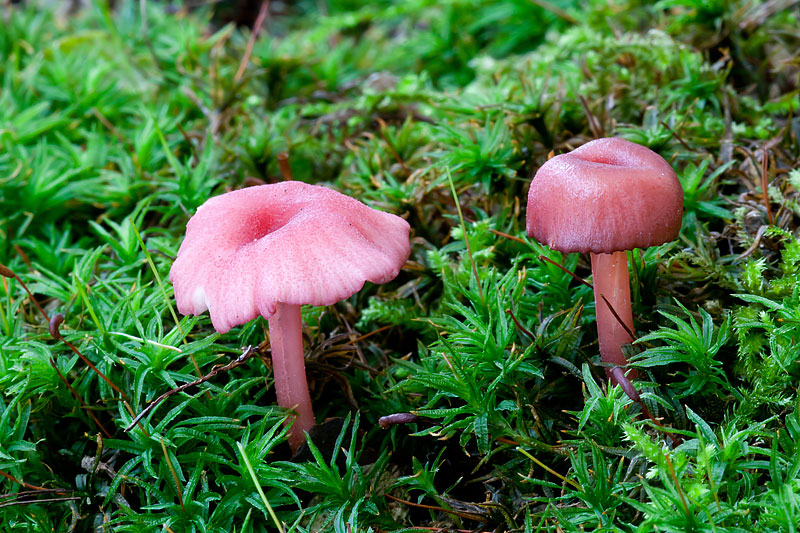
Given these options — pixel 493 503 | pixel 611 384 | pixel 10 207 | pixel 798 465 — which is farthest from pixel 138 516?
pixel 10 207

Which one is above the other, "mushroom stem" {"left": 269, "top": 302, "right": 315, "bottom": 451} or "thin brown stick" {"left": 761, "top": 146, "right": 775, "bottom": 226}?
"thin brown stick" {"left": 761, "top": 146, "right": 775, "bottom": 226}

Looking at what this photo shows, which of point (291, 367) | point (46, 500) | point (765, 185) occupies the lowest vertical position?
point (46, 500)

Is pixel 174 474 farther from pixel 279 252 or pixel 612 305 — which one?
pixel 612 305

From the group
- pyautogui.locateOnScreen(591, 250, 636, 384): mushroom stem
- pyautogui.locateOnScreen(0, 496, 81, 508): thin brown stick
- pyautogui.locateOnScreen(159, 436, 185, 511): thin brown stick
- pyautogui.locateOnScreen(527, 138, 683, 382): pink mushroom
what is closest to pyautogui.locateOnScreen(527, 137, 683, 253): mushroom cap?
pyautogui.locateOnScreen(527, 138, 683, 382): pink mushroom

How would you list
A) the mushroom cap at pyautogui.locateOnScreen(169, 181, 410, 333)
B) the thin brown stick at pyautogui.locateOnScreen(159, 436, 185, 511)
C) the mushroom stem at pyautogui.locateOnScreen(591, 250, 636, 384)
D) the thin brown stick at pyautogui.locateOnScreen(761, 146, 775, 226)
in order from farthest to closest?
the thin brown stick at pyautogui.locateOnScreen(761, 146, 775, 226)
the mushroom stem at pyautogui.locateOnScreen(591, 250, 636, 384)
the thin brown stick at pyautogui.locateOnScreen(159, 436, 185, 511)
the mushroom cap at pyautogui.locateOnScreen(169, 181, 410, 333)

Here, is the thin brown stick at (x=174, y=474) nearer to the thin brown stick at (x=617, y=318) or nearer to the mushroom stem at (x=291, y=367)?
the mushroom stem at (x=291, y=367)

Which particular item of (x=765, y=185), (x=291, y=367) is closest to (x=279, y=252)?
(x=291, y=367)

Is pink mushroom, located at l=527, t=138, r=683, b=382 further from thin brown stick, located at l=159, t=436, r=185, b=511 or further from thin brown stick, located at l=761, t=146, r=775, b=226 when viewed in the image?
thin brown stick, located at l=159, t=436, r=185, b=511
